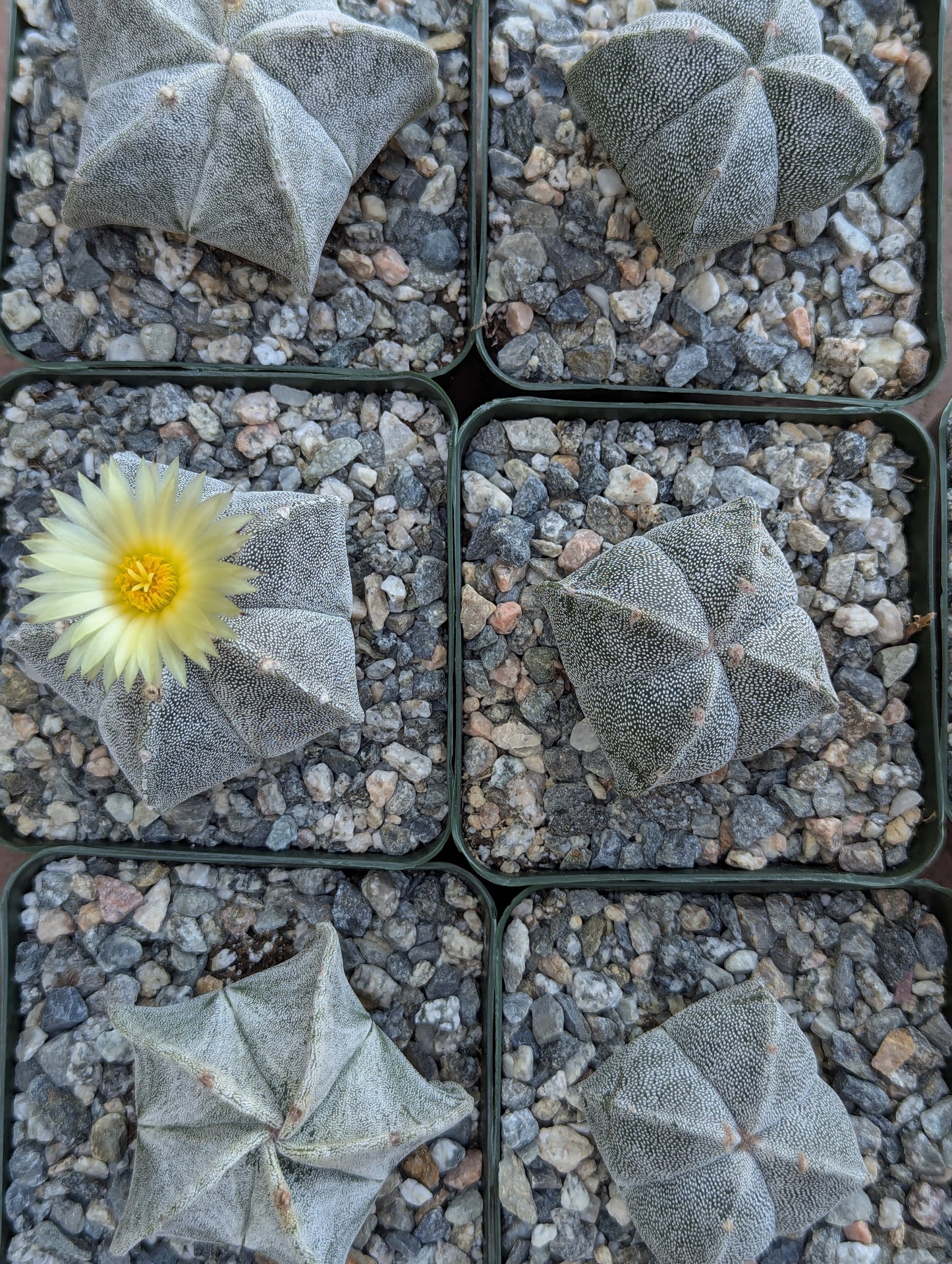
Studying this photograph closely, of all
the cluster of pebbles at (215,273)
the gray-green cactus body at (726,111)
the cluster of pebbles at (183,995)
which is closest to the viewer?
the gray-green cactus body at (726,111)

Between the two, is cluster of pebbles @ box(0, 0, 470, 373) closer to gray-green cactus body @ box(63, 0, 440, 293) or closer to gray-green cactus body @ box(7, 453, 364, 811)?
gray-green cactus body @ box(63, 0, 440, 293)

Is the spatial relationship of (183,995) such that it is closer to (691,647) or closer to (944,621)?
(691,647)

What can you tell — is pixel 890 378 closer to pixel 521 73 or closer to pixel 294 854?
pixel 521 73

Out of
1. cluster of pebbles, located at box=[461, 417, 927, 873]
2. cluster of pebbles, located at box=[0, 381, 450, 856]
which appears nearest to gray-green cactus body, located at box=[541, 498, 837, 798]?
cluster of pebbles, located at box=[461, 417, 927, 873]

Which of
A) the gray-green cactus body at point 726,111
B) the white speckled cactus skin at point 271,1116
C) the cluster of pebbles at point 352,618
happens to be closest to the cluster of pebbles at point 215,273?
the cluster of pebbles at point 352,618

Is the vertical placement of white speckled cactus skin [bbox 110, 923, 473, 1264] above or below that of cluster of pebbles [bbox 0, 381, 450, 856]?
below

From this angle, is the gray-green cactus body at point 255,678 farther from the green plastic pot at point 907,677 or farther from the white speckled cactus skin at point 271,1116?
the white speckled cactus skin at point 271,1116
